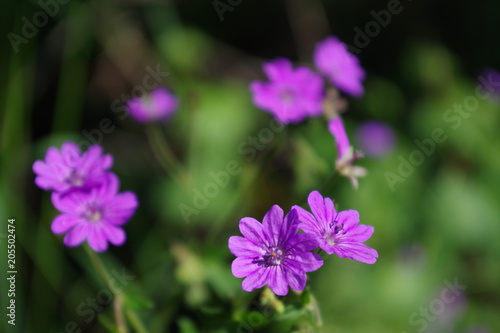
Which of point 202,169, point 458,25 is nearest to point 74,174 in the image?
point 202,169

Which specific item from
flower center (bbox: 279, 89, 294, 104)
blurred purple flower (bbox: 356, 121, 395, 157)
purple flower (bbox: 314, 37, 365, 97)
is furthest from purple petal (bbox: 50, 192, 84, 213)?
blurred purple flower (bbox: 356, 121, 395, 157)

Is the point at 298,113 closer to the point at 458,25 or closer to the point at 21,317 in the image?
the point at 21,317

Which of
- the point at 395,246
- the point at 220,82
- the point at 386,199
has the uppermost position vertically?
the point at 220,82

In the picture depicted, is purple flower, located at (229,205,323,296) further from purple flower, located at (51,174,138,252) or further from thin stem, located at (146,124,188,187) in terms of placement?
thin stem, located at (146,124,188,187)

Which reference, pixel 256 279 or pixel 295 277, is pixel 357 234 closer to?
pixel 295 277

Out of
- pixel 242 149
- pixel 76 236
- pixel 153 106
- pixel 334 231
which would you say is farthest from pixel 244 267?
pixel 242 149

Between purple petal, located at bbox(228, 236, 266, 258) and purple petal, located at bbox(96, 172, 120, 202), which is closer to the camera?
purple petal, located at bbox(228, 236, 266, 258)
